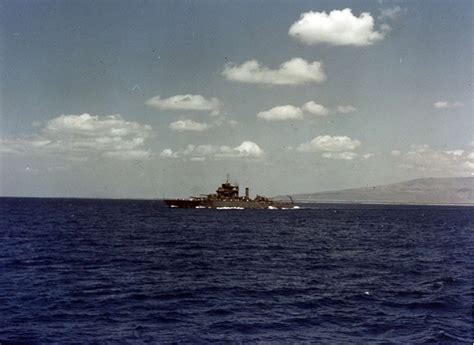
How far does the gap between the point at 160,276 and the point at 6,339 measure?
15.9 m

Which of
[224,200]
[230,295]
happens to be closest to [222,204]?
[224,200]

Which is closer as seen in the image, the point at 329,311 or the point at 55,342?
the point at 55,342

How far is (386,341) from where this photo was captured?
2080 cm

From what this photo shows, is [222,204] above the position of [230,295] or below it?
above

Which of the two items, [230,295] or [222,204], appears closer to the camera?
[230,295]

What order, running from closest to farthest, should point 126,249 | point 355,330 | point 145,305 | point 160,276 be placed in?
point 355,330 < point 145,305 < point 160,276 < point 126,249

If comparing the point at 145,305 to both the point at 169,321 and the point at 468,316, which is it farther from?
the point at 468,316

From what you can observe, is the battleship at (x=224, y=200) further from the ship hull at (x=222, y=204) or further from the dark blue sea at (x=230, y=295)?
the dark blue sea at (x=230, y=295)

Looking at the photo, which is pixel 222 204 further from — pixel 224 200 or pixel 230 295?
pixel 230 295

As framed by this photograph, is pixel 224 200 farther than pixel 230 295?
Yes

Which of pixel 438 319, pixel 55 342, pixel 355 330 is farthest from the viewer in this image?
pixel 438 319

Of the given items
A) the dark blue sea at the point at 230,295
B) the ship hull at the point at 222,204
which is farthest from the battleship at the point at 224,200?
the dark blue sea at the point at 230,295

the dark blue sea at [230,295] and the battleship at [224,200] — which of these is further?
the battleship at [224,200]

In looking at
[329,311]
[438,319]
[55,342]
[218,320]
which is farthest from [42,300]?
[438,319]
